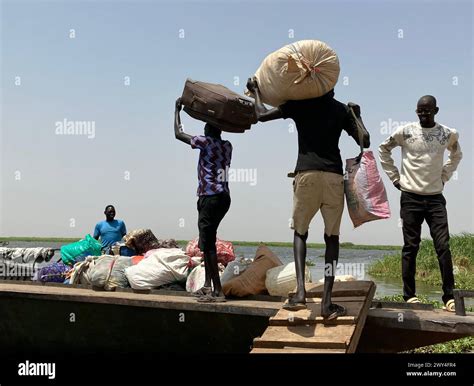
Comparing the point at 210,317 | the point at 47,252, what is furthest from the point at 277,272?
the point at 47,252

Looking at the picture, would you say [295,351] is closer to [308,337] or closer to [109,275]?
[308,337]

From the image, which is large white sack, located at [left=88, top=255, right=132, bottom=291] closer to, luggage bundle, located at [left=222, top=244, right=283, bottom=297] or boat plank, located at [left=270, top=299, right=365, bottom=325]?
luggage bundle, located at [left=222, top=244, right=283, bottom=297]

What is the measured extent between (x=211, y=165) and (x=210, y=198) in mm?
274

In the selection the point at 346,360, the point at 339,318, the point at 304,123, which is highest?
the point at 304,123

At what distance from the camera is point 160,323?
4.22 metres

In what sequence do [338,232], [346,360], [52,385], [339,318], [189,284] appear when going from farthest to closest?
[189,284], [52,385], [338,232], [339,318], [346,360]

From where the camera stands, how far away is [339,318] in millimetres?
3395

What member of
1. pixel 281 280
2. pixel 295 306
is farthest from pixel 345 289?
pixel 295 306

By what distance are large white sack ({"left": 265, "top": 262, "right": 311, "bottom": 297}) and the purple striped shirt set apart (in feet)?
2.61

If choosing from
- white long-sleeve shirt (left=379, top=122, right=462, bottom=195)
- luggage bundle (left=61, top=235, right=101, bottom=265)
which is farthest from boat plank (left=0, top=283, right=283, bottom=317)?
white long-sleeve shirt (left=379, top=122, right=462, bottom=195)

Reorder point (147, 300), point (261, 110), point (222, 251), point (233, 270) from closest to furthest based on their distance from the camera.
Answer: point (261, 110) → point (147, 300) → point (233, 270) → point (222, 251)

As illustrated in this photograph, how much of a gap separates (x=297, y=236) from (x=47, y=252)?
4260 mm

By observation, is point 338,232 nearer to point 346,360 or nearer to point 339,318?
point 339,318

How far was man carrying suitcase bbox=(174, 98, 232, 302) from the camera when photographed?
4.32 m
